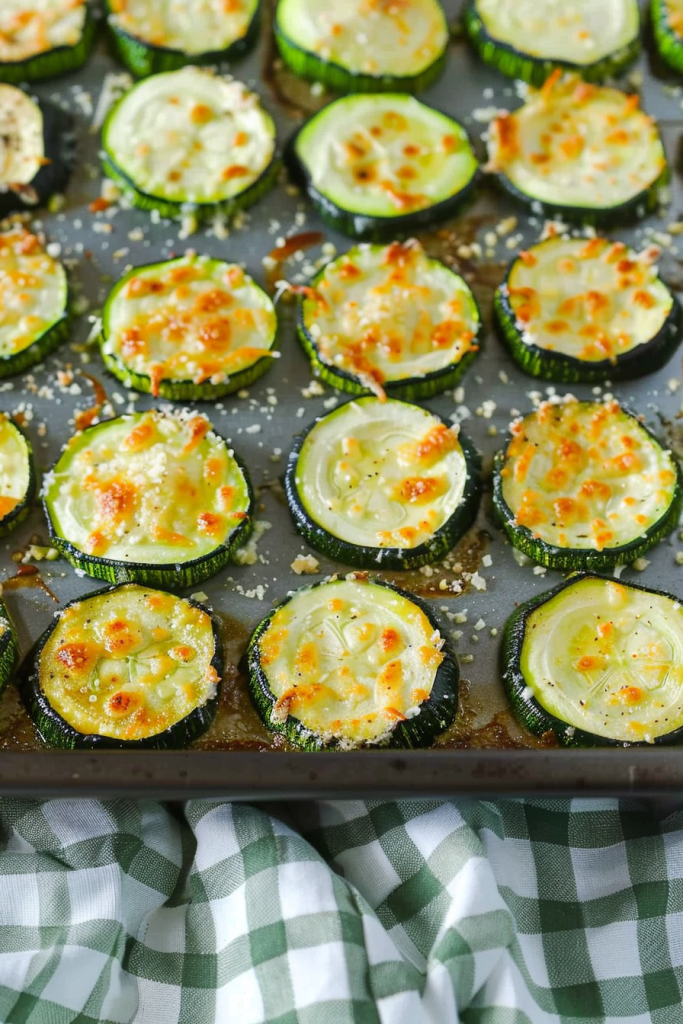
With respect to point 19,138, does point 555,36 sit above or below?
above

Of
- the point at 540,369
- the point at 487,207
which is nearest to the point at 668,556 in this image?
the point at 540,369

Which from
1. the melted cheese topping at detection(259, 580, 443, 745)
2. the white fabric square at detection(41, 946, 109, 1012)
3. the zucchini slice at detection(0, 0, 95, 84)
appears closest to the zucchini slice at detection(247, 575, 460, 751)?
the melted cheese topping at detection(259, 580, 443, 745)

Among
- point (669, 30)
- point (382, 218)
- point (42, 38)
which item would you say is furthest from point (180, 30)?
point (669, 30)

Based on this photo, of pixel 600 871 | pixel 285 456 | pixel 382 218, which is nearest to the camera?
pixel 600 871

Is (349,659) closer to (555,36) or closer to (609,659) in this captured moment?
(609,659)

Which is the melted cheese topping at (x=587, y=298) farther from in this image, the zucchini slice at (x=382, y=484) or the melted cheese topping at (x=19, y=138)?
the melted cheese topping at (x=19, y=138)

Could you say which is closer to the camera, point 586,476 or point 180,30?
point 586,476
